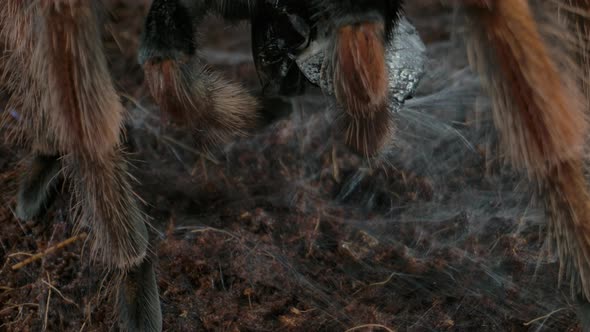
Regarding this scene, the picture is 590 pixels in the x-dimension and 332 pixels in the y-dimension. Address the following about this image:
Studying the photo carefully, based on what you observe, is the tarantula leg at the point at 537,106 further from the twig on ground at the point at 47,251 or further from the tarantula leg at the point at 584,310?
the twig on ground at the point at 47,251

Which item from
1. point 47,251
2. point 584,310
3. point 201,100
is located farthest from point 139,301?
point 584,310

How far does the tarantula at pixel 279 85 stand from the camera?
1.09 metres

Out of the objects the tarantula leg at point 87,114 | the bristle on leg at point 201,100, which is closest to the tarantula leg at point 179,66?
the bristle on leg at point 201,100

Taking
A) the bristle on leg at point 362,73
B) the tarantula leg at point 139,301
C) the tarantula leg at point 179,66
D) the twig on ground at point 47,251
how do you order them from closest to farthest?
the bristle on leg at point 362,73 → the tarantula leg at point 179,66 → the tarantula leg at point 139,301 → the twig on ground at point 47,251

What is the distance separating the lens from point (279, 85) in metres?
1.71

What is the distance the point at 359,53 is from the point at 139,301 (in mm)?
757

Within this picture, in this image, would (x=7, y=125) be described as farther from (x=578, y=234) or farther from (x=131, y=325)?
(x=578, y=234)

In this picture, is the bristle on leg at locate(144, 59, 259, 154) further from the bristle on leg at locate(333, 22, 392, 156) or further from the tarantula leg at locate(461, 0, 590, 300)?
the tarantula leg at locate(461, 0, 590, 300)

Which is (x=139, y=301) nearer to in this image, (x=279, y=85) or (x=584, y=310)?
(x=279, y=85)

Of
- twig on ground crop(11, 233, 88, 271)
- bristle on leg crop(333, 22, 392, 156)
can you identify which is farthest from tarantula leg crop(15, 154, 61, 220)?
bristle on leg crop(333, 22, 392, 156)

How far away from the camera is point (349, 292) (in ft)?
5.22

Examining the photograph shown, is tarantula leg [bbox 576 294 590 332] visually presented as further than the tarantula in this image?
Yes

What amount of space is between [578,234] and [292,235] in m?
0.77

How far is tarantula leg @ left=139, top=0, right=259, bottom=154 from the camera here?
1432mm
